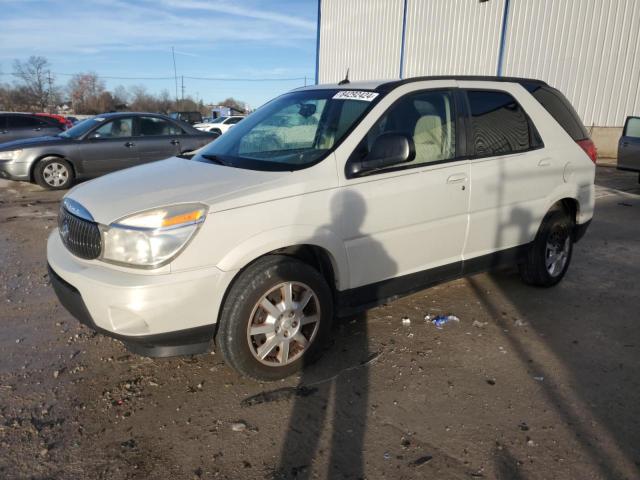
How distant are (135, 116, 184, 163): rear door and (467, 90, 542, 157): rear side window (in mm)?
7809

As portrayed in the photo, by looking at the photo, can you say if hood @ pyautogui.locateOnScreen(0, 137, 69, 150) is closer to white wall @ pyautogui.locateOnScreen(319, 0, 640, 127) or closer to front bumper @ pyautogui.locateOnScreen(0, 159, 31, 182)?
front bumper @ pyautogui.locateOnScreen(0, 159, 31, 182)

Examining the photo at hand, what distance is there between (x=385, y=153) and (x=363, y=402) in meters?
1.55

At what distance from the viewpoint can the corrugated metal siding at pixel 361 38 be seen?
22.1 meters

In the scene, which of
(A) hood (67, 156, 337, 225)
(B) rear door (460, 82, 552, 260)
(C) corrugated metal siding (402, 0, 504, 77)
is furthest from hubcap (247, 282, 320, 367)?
(C) corrugated metal siding (402, 0, 504, 77)

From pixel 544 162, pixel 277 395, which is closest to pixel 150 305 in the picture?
pixel 277 395

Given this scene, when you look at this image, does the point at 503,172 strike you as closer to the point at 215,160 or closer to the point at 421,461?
the point at 215,160

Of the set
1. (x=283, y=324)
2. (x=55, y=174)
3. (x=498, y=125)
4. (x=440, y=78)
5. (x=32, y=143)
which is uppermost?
(x=440, y=78)

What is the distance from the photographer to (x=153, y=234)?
2613 millimetres

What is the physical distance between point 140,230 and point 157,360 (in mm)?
1213

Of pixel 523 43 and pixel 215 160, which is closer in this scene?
pixel 215 160

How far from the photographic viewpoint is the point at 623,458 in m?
2.45

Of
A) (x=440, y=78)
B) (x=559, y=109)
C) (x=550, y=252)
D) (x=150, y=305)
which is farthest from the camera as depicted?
(x=550, y=252)

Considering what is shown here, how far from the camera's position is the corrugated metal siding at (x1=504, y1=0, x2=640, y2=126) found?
15750mm

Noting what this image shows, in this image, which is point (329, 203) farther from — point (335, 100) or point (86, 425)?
point (86, 425)
